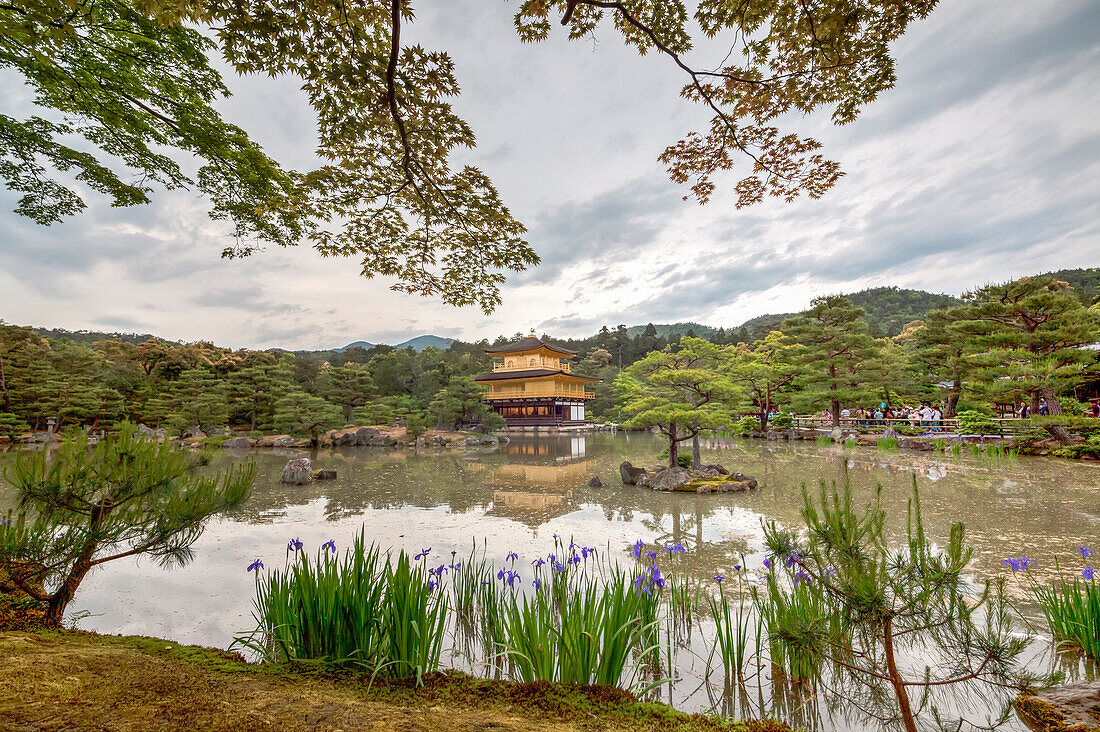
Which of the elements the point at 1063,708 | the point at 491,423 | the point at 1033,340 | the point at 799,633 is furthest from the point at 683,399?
the point at 491,423

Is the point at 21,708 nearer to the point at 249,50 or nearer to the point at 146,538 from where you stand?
the point at 146,538

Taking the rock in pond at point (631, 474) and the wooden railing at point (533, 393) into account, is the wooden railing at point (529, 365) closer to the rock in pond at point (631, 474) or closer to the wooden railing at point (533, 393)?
the wooden railing at point (533, 393)

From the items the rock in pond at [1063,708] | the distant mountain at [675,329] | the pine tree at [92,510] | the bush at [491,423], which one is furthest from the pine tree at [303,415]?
the distant mountain at [675,329]

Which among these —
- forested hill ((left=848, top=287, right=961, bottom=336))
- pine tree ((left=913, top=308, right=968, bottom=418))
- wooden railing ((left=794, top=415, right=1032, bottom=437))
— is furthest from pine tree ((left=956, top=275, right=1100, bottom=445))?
forested hill ((left=848, top=287, right=961, bottom=336))

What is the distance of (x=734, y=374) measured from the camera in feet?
36.3

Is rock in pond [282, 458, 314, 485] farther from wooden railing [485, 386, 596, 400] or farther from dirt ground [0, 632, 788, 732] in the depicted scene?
wooden railing [485, 386, 596, 400]

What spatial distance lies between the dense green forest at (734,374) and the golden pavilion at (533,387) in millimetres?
3643

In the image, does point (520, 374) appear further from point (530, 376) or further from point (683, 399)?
point (683, 399)

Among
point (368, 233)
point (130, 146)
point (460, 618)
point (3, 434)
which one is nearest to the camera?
point (460, 618)

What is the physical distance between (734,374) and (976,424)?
6.16 metres

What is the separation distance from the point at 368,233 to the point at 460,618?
276 centimetres

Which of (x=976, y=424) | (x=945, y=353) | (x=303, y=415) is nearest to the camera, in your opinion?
(x=976, y=424)

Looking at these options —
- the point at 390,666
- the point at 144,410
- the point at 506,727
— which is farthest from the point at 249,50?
the point at 144,410

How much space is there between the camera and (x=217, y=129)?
4.53 m
